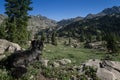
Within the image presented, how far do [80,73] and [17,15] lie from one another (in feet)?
130

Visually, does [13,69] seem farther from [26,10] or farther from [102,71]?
[26,10]

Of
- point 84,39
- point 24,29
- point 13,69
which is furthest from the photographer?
point 84,39

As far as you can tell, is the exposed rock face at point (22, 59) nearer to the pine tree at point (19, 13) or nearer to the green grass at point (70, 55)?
the green grass at point (70, 55)

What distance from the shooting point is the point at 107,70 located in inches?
885

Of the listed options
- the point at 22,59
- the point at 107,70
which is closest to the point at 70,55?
the point at 107,70

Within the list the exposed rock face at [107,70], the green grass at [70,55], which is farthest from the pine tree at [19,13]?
the exposed rock face at [107,70]

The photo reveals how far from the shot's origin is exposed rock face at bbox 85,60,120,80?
833 inches

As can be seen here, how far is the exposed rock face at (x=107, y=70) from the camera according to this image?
69.4 feet

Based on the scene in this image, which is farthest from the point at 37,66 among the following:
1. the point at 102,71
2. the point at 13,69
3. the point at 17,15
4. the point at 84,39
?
the point at 84,39

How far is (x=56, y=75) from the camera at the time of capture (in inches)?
793

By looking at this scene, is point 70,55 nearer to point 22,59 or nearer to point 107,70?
point 107,70

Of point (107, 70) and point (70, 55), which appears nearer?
point (107, 70)

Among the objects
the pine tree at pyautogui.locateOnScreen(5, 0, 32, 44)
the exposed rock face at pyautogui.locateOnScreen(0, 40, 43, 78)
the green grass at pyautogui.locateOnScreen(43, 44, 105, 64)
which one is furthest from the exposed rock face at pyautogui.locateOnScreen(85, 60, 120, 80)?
the pine tree at pyautogui.locateOnScreen(5, 0, 32, 44)

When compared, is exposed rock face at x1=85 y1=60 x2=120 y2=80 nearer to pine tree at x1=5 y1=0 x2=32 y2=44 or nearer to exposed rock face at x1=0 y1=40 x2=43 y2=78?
exposed rock face at x1=0 y1=40 x2=43 y2=78
